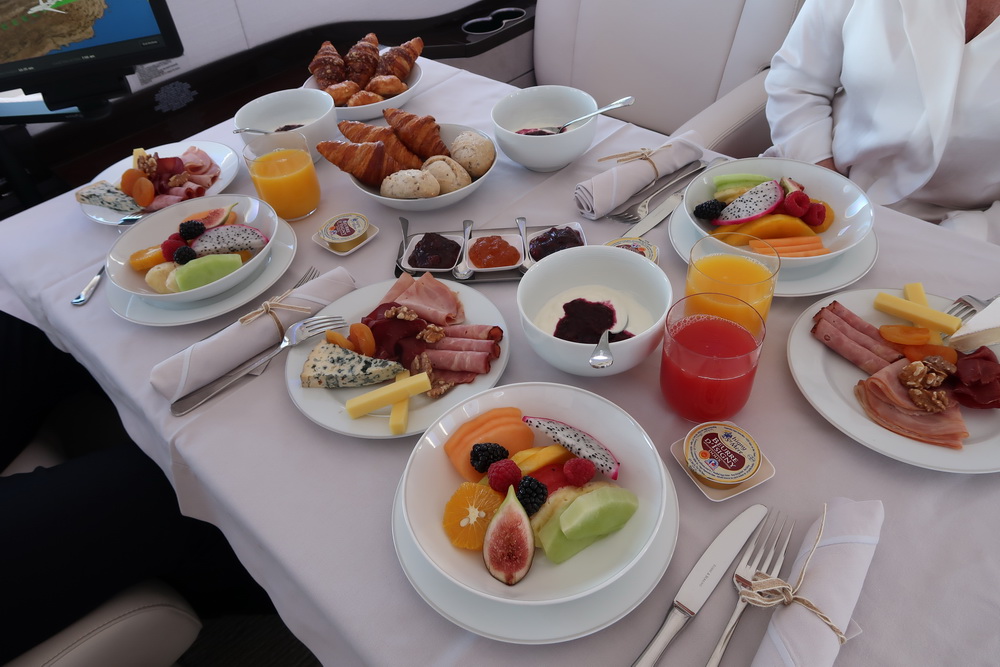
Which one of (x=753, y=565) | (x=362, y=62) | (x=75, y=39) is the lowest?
(x=753, y=565)

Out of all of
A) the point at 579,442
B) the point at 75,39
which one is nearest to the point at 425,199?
the point at 579,442

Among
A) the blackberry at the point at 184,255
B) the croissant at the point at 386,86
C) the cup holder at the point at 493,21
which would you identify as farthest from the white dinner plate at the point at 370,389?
the cup holder at the point at 493,21

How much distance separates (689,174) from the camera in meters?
1.31

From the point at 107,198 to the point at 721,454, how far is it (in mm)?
1424

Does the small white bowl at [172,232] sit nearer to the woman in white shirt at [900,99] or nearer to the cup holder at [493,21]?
the woman in white shirt at [900,99]

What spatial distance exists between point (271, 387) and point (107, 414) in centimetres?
78

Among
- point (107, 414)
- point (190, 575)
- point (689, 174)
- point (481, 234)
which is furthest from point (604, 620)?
point (107, 414)

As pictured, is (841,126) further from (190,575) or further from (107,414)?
(107,414)

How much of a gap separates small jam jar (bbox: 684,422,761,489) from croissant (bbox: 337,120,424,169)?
2.90ft

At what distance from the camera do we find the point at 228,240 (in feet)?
3.80

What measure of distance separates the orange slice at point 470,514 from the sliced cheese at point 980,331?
27.3 inches

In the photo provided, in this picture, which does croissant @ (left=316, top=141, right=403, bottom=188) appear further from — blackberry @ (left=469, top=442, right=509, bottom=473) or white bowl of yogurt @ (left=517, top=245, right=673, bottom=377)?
blackberry @ (left=469, top=442, right=509, bottom=473)

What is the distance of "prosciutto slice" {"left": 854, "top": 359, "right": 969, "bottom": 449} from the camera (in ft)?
2.46

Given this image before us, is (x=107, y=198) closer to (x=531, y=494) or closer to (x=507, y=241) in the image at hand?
(x=507, y=241)
